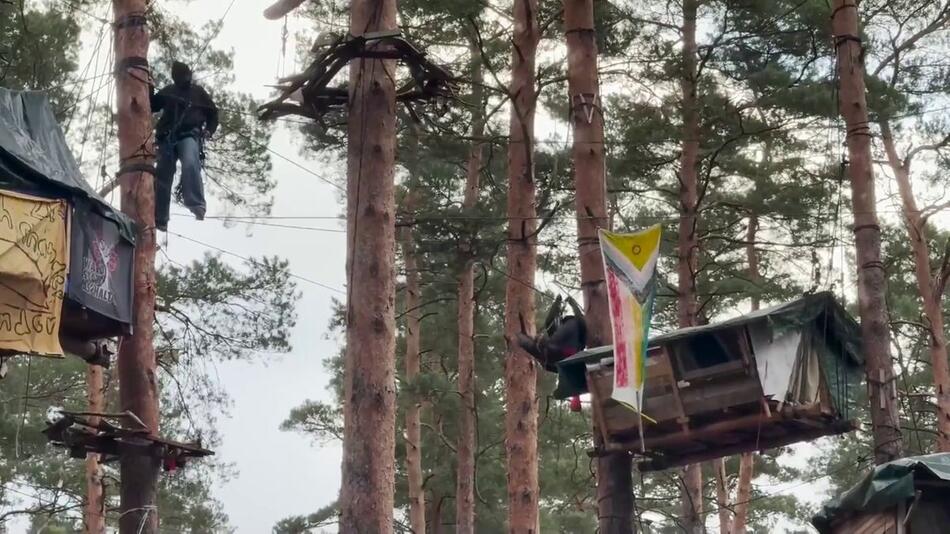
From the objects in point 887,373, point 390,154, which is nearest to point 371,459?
point 390,154

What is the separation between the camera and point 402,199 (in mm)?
24312

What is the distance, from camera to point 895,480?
979 centimetres

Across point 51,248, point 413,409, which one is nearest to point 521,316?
point 51,248

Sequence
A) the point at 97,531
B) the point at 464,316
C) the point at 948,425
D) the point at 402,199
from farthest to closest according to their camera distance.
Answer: the point at 402,199 → the point at 464,316 → the point at 97,531 → the point at 948,425

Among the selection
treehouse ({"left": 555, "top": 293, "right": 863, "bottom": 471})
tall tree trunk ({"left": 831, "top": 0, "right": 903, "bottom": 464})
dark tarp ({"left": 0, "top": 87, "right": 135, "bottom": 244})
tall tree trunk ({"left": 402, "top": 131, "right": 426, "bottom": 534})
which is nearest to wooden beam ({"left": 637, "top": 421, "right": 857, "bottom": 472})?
treehouse ({"left": 555, "top": 293, "right": 863, "bottom": 471})

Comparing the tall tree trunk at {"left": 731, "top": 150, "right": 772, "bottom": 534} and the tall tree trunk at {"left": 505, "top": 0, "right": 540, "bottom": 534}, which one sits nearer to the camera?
the tall tree trunk at {"left": 505, "top": 0, "right": 540, "bottom": 534}

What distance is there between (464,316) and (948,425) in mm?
9330

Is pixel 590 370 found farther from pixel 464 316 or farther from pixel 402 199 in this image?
pixel 402 199

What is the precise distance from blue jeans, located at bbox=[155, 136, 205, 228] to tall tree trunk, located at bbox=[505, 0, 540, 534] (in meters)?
4.21

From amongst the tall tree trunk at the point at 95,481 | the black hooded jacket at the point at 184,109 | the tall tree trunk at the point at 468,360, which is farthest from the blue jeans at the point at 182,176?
the tall tree trunk at the point at 468,360

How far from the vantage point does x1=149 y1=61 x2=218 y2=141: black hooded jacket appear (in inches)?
444

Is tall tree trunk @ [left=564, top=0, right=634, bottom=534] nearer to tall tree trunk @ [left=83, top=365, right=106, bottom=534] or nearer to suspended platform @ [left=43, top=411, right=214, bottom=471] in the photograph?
suspended platform @ [left=43, top=411, right=214, bottom=471]

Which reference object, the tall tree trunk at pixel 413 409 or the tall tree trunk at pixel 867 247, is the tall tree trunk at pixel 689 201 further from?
the tall tree trunk at pixel 413 409

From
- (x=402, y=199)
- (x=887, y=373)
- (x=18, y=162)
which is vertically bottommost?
(x=887, y=373)
